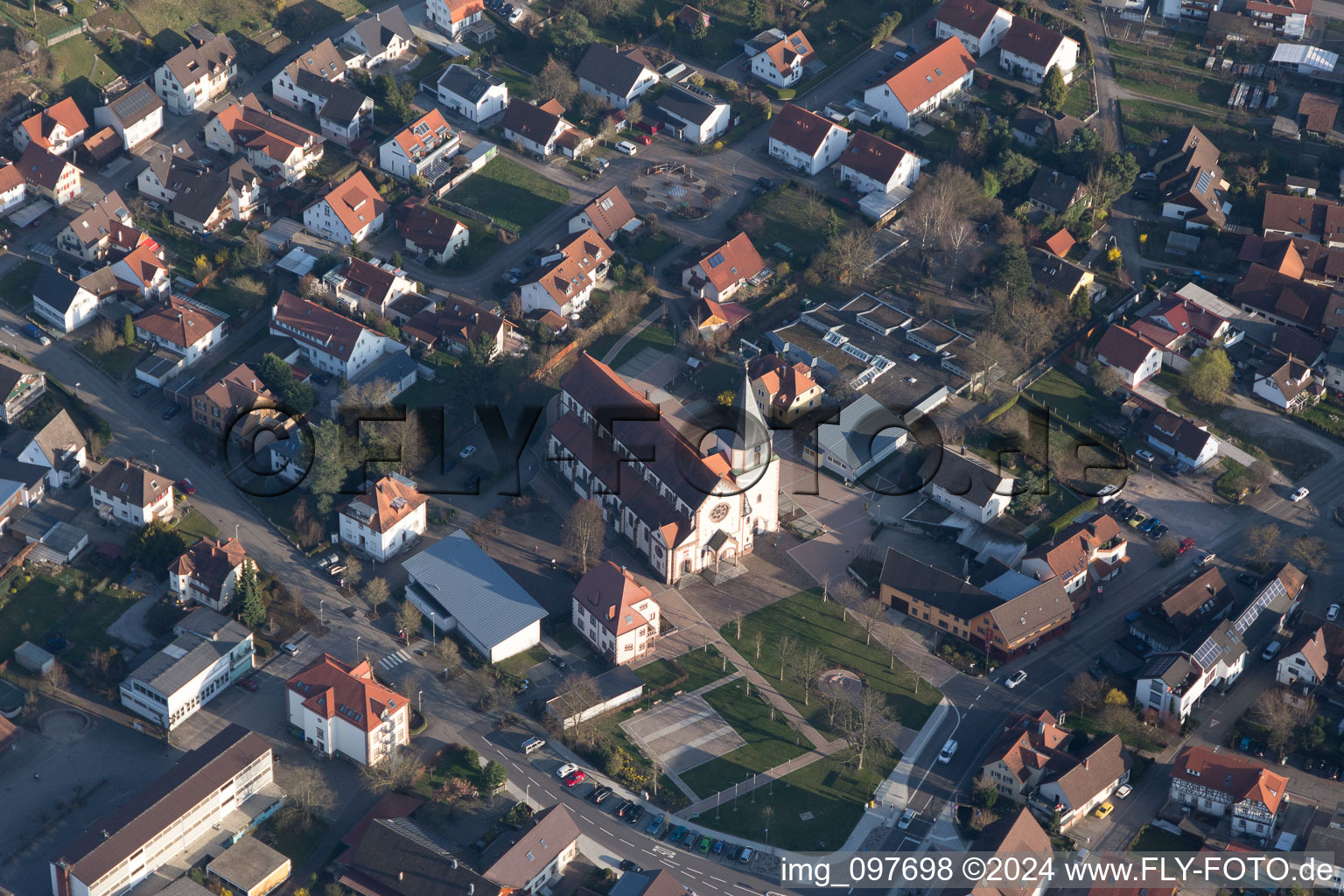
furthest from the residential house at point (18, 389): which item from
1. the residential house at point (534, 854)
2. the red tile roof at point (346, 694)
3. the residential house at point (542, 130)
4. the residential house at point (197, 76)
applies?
the residential house at point (534, 854)

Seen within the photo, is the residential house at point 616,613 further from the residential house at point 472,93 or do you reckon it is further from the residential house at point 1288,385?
the residential house at point 472,93

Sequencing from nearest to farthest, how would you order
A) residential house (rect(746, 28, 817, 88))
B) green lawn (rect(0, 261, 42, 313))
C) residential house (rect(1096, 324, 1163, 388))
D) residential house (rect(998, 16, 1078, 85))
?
residential house (rect(1096, 324, 1163, 388)) < green lawn (rect(0, 261, 42, 313)) < residential house (rect(746, 28, 817, 88)) < residential house (rect(998, 16, 1078, 85))

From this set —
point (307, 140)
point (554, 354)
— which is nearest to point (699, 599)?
point (554, 354)

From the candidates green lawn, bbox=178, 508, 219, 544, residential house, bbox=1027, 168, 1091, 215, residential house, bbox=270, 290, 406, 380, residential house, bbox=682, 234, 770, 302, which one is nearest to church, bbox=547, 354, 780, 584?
residential house, bbox=270, 290, 406, 380

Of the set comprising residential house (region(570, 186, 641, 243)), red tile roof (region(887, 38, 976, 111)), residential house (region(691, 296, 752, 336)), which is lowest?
residential house (region(691, 296, 752, 336))

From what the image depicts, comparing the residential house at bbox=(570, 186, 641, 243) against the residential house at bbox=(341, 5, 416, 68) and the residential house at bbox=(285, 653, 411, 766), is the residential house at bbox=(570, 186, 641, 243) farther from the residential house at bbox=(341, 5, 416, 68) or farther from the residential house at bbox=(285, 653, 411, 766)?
the residential house at bbox=(285, 653, 411, 766)

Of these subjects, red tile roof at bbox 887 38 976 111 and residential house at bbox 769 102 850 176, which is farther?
red tile roof at bbox 887 38 976 111

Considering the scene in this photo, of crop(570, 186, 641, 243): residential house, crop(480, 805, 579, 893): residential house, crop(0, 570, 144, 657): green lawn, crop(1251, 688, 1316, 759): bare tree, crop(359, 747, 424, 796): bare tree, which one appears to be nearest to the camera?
crop(480, 805, 579, 893): residential house
